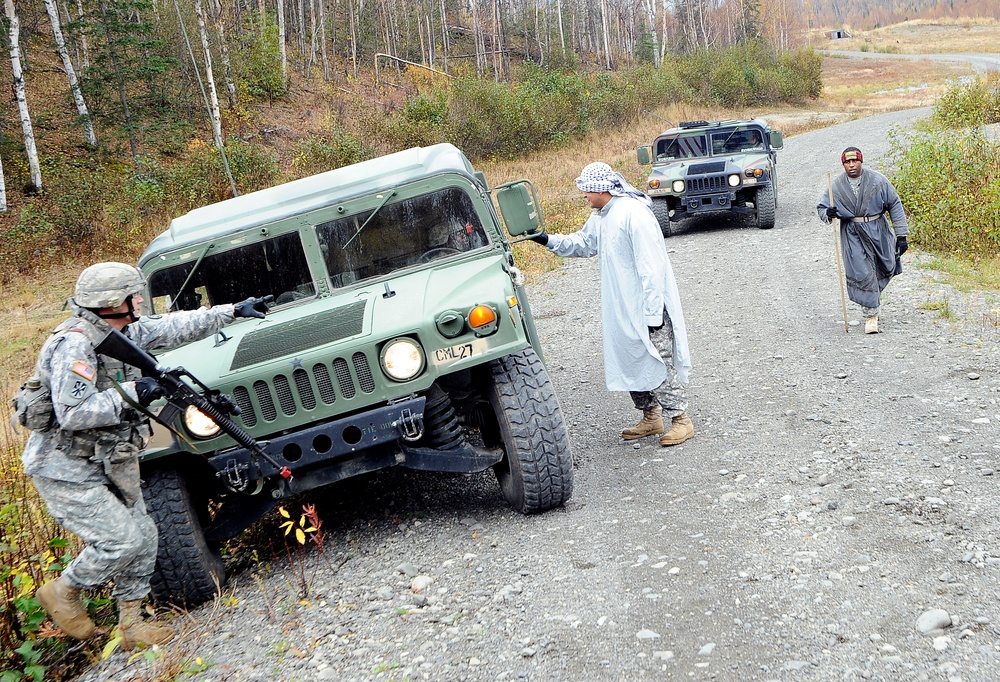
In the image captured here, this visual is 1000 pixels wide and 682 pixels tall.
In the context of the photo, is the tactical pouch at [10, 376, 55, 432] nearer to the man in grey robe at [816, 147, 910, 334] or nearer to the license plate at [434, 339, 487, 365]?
the license plate at [434, 339, 487, 365]

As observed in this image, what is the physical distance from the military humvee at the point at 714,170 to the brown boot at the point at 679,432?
7695 mm

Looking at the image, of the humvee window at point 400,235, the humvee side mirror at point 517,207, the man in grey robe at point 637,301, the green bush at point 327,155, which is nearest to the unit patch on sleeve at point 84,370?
the humvee window at point 400,235

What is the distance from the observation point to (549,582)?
369cm

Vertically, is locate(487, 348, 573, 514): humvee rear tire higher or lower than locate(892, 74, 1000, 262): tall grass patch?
higher

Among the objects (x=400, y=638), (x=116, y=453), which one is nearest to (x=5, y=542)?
(x=116, y=453)

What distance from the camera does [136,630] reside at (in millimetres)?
3648

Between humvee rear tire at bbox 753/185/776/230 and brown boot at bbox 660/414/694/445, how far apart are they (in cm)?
795

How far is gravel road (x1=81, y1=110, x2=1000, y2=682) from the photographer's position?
3037 mm

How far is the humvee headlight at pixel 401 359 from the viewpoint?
12.5 ft

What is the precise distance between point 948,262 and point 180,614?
8.49 metres

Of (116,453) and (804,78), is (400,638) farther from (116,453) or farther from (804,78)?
(804,78)

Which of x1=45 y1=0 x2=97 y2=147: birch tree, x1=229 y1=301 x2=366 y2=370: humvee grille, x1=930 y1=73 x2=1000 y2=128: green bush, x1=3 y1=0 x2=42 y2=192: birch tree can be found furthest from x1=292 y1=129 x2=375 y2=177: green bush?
x1=229 y1=301 x2=366 y2=370: humvee grille

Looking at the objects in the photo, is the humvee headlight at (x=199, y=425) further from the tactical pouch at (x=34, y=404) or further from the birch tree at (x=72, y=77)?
the birch tree at (x=72, y=77)

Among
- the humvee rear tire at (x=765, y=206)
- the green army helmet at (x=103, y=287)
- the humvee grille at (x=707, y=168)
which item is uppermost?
the green army helmet at (x=103, y=287)
